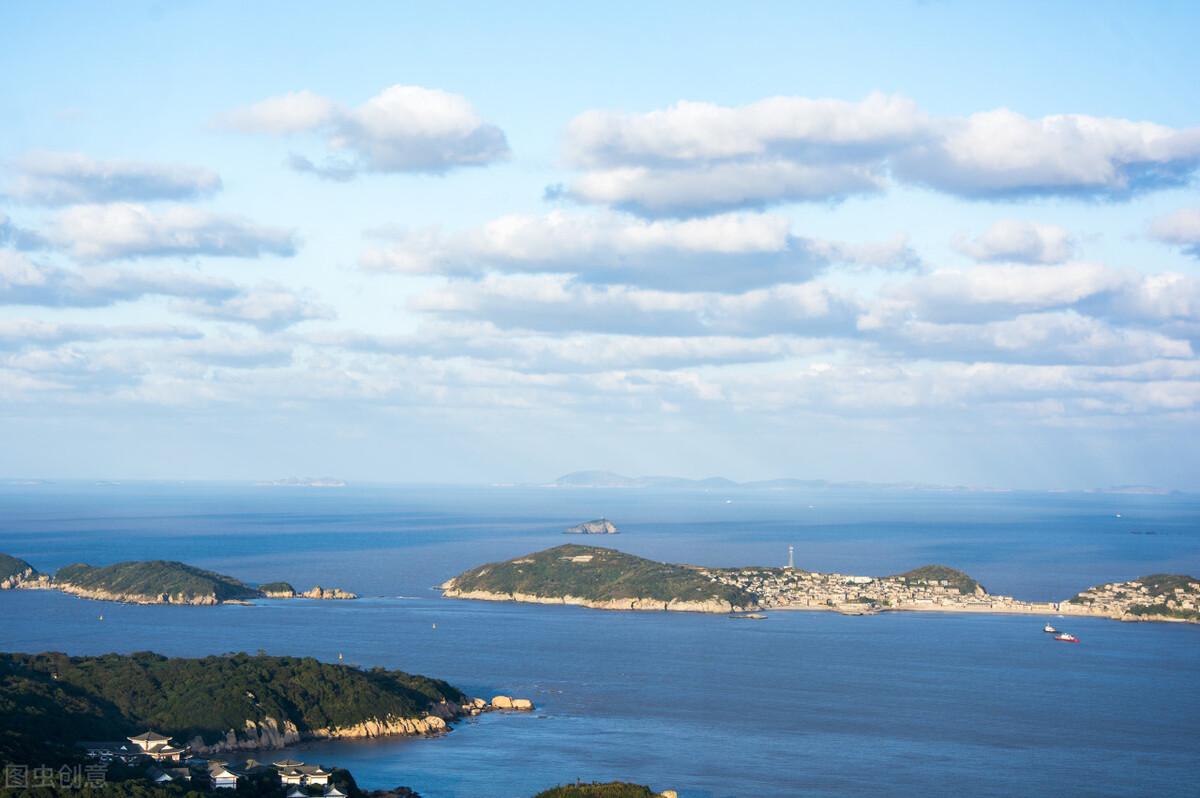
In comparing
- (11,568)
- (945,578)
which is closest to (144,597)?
(11,568)

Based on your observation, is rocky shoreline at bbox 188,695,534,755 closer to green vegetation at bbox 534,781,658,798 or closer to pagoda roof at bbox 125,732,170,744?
pagoda roof at bbox 125,732,170,744

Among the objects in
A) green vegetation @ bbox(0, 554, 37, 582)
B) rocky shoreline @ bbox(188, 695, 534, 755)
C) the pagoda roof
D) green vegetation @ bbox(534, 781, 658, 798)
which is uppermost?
green vegetation @ bbox(0, 554, 37, 582)

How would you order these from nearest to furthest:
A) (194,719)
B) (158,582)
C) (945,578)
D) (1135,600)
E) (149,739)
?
1. (149,739)
2. (194,719)
3. (1135,600)
4. (158,582)
5. (945,578)

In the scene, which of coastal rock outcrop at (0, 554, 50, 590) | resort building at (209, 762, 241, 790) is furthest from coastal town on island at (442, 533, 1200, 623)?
resort building at (209, 762, 241, 790)

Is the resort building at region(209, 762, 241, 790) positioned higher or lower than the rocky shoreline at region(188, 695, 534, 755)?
higher

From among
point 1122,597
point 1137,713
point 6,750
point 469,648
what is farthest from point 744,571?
point 6,750

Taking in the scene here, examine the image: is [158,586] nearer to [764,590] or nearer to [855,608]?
[764,590]

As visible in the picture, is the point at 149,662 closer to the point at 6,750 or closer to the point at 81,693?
the point at 81,693
